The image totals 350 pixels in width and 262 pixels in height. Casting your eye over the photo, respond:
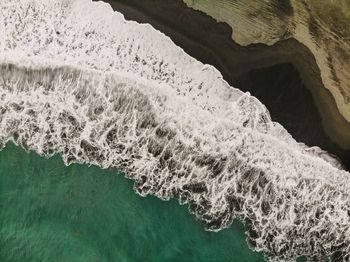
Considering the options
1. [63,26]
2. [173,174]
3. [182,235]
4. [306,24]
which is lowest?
[182,235]

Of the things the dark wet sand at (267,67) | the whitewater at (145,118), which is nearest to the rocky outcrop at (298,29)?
the dark wet sand at (267,67)

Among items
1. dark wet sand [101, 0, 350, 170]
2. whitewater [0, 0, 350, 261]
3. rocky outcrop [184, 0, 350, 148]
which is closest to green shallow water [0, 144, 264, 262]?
whitewater [0, 0, 350, 261]

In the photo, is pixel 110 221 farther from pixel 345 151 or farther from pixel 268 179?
pixel 345 151

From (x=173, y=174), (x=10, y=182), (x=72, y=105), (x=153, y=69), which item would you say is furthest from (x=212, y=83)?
(x=10, y=182)

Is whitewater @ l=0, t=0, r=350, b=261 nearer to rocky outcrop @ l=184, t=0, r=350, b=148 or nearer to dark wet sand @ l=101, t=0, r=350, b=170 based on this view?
dark wet sand @ l=101, t=0, r=350, b=170

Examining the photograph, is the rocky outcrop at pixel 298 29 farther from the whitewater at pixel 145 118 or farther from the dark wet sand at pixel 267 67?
the whitewater at pixel 145 118

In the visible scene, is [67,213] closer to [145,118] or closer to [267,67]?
[145,118]
